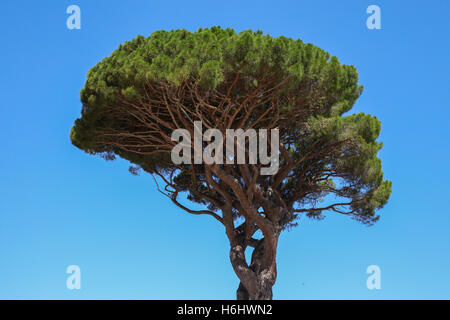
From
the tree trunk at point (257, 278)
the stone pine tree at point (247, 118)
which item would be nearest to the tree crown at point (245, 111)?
the stone pine tree at point (247, 118)

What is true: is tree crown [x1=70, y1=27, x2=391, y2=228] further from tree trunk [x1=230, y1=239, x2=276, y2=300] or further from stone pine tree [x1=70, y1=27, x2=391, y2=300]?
tree trunk [x1=230, y1=239, x2=276, y2=300]

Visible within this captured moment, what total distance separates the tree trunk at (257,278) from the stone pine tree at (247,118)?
0.08ft

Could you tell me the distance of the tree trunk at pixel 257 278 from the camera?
941 centimetres

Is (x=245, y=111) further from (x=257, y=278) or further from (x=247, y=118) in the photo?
(x=257, y=278)

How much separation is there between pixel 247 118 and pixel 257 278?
11.3 feet

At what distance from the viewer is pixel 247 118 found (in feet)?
30.3

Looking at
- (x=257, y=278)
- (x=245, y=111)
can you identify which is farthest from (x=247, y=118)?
(x=257, y=278)

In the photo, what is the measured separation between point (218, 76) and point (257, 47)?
0.92 m

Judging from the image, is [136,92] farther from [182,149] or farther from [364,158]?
[364,158]

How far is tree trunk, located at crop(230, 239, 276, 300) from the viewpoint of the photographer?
941 centimetres

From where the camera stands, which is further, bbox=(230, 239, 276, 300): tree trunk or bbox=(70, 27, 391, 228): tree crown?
bbox=(230, 239, 276, 300): tree trunk

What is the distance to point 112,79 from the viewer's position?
29.0 ft

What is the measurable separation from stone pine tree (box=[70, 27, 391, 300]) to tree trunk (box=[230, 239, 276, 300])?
2cm

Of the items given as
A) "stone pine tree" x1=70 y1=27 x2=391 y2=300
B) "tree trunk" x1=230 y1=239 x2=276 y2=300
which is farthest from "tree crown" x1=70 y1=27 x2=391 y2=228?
"tree trunk" x1=230 y1=239 x2=276 y2=300
